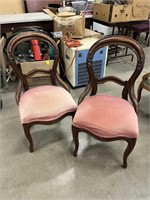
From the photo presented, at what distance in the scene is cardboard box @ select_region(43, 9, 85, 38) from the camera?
85.2 inches

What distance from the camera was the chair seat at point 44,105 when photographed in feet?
4.30

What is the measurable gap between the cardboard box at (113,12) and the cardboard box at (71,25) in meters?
0.51

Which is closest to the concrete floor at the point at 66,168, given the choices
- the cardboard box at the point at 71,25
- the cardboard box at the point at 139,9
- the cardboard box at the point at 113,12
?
the cardboard box at the point at 71,25

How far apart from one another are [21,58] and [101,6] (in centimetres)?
136

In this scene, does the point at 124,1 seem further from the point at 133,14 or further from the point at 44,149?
the point at 44,149

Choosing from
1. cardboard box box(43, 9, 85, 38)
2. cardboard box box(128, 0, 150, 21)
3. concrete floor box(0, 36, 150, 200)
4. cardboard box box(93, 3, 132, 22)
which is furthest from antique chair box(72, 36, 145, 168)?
cardboard box box(128, 0, 150, 21)

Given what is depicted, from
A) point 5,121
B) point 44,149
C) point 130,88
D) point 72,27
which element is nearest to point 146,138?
point 130,88

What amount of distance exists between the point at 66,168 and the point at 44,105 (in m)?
0.51

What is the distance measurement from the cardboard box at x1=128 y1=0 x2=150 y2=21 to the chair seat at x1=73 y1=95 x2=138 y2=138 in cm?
182

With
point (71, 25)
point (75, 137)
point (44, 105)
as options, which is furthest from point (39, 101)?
point (71, 25)

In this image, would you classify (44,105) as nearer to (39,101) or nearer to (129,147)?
(39,101)

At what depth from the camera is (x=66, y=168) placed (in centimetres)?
140

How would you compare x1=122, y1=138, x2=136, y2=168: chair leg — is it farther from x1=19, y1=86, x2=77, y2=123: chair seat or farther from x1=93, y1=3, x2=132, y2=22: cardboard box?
x1=93, y1=3, x2=132, y2=22: cardboard box

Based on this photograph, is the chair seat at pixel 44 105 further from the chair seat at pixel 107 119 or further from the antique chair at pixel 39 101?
the chair seat at pixel 107 119
